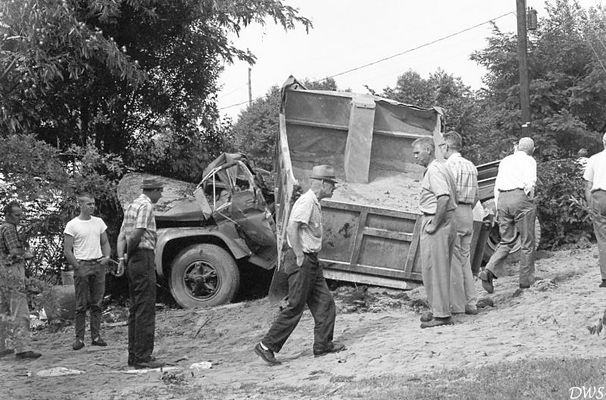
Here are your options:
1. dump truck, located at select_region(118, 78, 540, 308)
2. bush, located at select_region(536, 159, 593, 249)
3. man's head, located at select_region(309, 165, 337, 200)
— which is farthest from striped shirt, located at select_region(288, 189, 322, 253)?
bush, located at select_region(536, 159, 593, 249)

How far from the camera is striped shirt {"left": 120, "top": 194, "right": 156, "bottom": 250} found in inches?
310

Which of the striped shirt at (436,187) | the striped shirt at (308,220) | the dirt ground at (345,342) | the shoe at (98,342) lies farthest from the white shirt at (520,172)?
the shoe at (98,342)

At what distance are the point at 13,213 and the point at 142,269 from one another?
5.22ft

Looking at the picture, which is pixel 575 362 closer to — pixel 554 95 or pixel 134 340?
pixel 134 340

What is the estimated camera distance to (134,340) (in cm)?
805

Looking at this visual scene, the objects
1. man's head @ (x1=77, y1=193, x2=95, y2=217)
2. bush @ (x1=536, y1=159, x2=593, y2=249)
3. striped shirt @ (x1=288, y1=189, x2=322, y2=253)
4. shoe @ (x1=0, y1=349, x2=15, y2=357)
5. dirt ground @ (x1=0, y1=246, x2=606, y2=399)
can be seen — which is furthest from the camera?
bush @ (x1=536, y1=159, x2=593, y2=249)

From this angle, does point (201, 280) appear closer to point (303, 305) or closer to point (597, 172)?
point (303, 305)

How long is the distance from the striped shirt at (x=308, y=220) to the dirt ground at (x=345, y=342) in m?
1.01

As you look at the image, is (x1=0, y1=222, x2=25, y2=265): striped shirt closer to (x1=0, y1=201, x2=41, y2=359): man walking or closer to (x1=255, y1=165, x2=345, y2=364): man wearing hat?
(x1=0, y1=201, x2=41, y2=359): man walking

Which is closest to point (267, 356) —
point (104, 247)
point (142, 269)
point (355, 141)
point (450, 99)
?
point (142, 269)

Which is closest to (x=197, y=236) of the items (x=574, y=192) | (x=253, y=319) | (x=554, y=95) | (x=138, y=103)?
(x=253, y=319)

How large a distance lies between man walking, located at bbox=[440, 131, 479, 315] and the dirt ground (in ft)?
0.64

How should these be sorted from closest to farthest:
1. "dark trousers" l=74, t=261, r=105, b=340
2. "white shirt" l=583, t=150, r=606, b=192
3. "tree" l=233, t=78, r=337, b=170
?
"white shirt" l=583, t=150, r=606, b=192
"dark trousers" l=74, t=261, r=105, b=340
"tree" l=233, t=78, r=337, b=170

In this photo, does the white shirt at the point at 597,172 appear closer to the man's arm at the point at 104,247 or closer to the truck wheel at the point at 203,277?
the truck wheel at the point at 203,277
